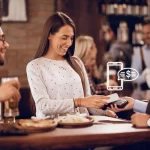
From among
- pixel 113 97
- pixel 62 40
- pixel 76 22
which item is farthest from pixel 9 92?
pixel 76 22

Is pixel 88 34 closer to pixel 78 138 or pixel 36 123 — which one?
pixel 36 123

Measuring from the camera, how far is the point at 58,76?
3.06 metres

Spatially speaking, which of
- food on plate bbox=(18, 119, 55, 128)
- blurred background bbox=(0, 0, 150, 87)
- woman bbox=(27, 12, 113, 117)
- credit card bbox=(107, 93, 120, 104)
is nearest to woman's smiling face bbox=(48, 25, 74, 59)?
woman bbox=(27, 12, 113, 117)

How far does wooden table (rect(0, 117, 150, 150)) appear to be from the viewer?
2236mm

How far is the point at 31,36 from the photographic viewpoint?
6.11 m

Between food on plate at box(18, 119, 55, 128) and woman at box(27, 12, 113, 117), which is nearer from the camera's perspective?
food on plate at box(18, 119, 55, 128)

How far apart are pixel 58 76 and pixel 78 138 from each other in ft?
2.71

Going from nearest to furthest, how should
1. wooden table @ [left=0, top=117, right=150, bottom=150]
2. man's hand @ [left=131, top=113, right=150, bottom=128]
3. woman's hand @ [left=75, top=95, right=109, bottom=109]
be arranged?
1. wooden table @ [left=0, top=117, right=150, bottom=150]
2. man's hand @ [left=131, top=113, right=150, bottom=128]
3. woman's hand @ [left=75, top=95, right=109, bottom=109]

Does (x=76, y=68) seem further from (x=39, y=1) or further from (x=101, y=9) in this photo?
(x=101, y=9)

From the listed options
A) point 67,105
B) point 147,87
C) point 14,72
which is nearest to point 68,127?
point 67,105

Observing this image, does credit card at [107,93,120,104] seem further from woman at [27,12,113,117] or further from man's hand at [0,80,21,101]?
man's hand at [0,80,21,101]

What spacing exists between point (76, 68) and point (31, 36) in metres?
3.03
